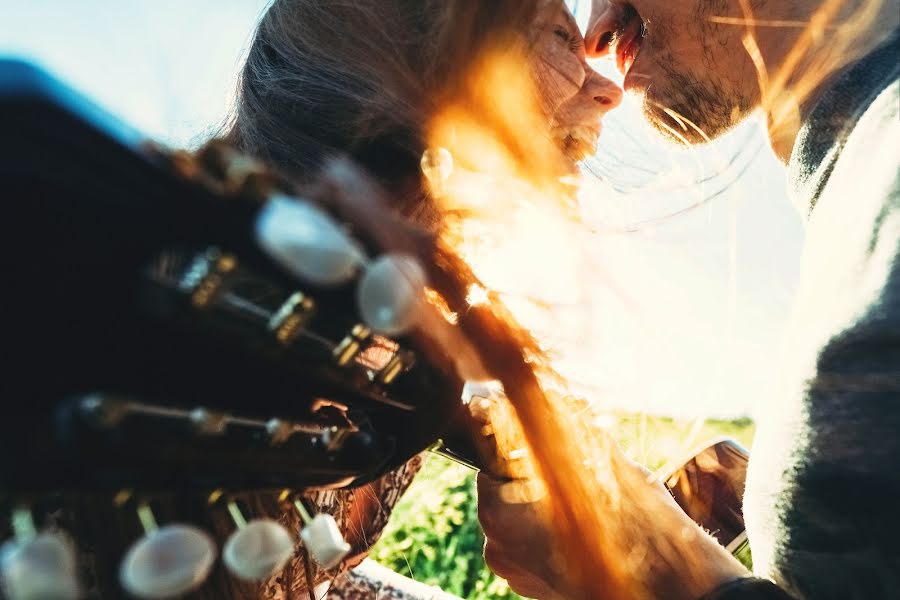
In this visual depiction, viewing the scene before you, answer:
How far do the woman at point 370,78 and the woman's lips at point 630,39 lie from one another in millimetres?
457

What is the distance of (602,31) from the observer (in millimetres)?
2000

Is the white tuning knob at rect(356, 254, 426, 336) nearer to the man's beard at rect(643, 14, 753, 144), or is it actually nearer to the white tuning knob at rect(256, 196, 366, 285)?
the white tuning knob at rect(256, 196, 366, 285)

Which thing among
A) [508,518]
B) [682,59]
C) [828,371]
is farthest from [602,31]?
[508,518]

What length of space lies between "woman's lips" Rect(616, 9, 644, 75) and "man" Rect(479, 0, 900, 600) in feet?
1.15

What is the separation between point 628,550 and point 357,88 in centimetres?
109

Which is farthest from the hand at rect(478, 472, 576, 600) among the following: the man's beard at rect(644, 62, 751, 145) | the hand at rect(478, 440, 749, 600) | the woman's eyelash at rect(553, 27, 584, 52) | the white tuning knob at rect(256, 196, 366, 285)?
the man's beard at rect(644, 62, 751, 145)

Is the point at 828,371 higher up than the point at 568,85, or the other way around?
the point at 568,85

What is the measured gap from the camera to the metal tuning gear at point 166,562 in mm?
514

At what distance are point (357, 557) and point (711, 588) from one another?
115 cm

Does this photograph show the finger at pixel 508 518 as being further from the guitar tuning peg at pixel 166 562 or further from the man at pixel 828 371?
the guitar tuning peg at pixel 166 562

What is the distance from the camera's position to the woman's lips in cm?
201

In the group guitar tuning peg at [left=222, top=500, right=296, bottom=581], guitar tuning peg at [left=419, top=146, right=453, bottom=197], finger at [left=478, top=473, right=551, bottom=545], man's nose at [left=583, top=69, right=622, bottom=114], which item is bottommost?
guitar tuning peg at [left=222, top=500, right=296, bottom=581]

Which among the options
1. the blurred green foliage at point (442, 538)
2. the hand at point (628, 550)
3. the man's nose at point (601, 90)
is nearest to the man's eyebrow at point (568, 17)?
the man's nose at point (601, 90)

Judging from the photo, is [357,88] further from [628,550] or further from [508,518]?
[628,550]
